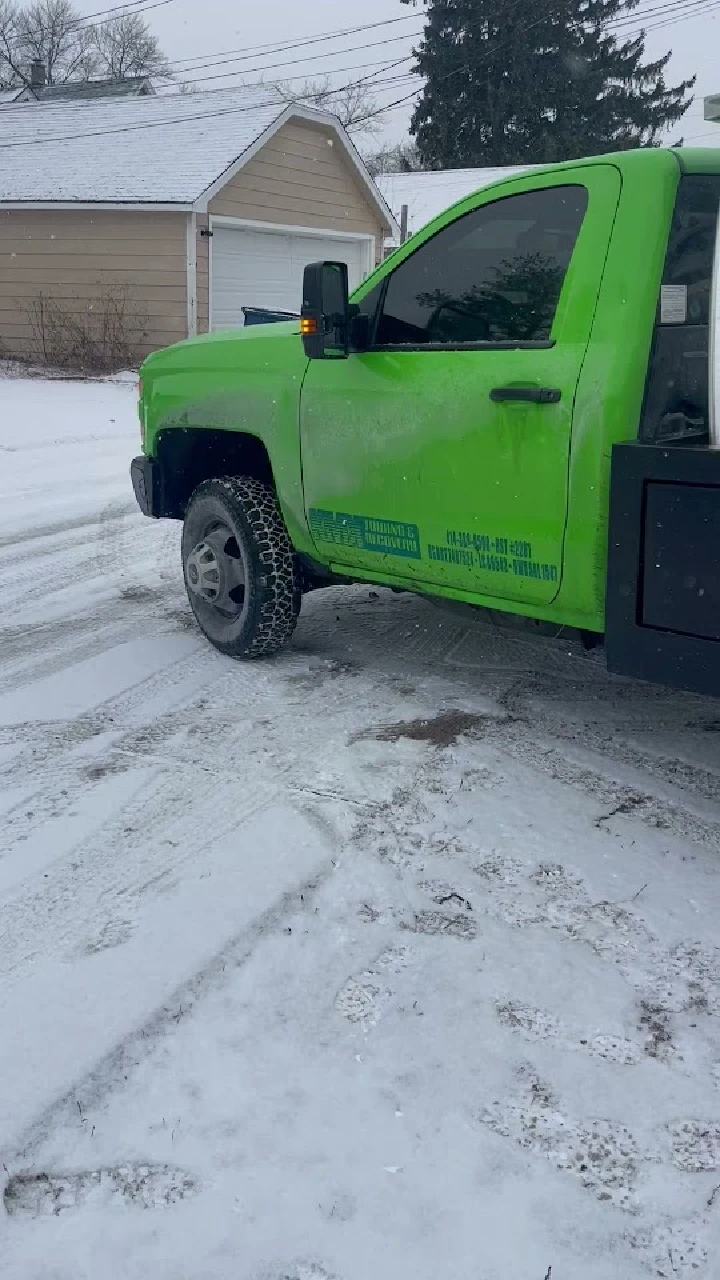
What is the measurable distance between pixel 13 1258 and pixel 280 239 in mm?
22369

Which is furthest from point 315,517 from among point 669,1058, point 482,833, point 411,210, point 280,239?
point 411,210

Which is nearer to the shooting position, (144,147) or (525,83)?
(144,147)

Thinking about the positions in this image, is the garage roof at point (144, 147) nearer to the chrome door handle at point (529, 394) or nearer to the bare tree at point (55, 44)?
the chrome door handle at point (529, 394)

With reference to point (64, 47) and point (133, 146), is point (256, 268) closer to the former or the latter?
point (133, 146)

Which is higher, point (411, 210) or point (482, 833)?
point (411, 210)

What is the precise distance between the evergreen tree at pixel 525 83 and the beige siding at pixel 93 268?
24775 mm

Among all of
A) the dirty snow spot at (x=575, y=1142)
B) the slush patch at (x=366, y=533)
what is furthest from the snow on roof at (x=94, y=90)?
the dirty snow spot at (x=575, y=1142)

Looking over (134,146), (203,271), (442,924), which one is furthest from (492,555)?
(134,146)

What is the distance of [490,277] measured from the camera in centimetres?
396

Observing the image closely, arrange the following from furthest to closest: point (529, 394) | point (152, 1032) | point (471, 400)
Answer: point (471, 400) < point (529, 394) < point (152, 1032)

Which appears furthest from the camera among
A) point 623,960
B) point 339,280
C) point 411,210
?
point 411,210

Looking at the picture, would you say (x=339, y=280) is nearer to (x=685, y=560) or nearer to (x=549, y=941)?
(x=685, y=560)

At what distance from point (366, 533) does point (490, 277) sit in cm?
100

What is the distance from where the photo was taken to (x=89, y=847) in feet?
11.1
